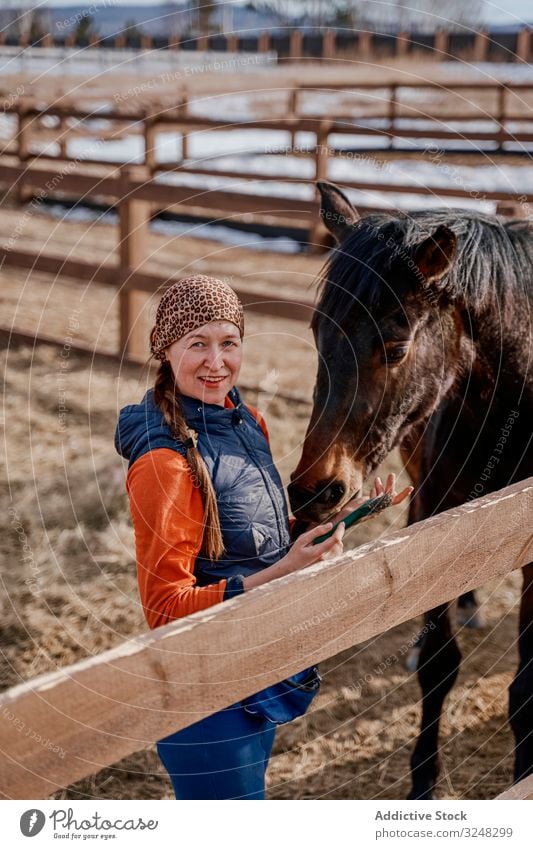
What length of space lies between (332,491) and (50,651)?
193 cm

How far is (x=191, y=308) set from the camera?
1.84 m

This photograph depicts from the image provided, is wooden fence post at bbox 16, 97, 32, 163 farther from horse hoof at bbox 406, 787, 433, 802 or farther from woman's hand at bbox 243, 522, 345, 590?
woman's hand at bbox 243, 522, 345, 590

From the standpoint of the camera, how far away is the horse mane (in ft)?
7.80

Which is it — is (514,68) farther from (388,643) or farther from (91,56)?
(388,643)

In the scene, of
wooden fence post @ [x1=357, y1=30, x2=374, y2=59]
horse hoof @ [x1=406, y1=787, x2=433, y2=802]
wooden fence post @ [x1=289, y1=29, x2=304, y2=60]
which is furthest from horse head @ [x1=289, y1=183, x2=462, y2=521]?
wooden fence post @ [x1=357, y1=30, x2=374, y2=59]

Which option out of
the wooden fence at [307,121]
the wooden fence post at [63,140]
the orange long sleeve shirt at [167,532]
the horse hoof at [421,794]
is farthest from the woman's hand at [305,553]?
the wooden fence post at [63,140]

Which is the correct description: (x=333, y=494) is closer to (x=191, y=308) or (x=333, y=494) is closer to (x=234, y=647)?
(x=191, y=308)

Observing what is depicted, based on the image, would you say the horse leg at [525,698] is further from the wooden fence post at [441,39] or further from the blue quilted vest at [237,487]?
the wooden fence post at [441,39]

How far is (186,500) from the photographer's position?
5.78ft

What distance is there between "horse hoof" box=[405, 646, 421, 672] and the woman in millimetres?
1932

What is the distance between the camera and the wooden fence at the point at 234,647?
108cm

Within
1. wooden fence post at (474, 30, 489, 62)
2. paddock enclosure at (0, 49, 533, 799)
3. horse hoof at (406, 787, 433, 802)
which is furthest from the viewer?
wooden fence post at (474, 30, 489, 62)

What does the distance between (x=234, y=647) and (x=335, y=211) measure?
1.78m

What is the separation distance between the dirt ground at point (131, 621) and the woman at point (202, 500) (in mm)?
147
